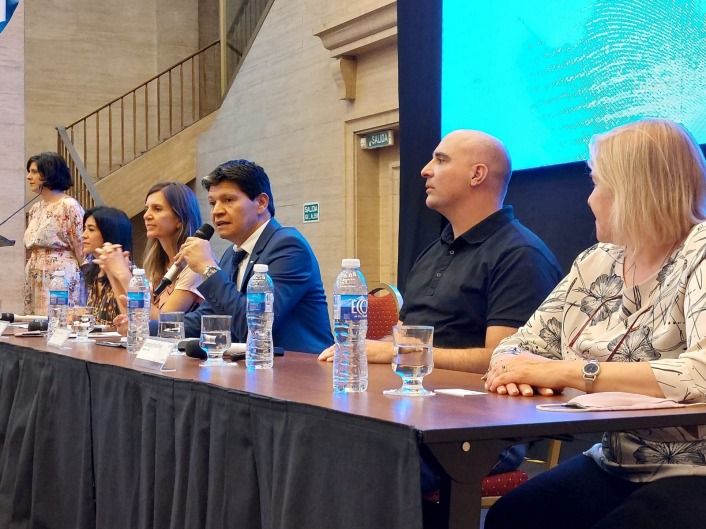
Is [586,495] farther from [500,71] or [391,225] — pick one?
[391,225]

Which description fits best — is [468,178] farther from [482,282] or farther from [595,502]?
[595,502]

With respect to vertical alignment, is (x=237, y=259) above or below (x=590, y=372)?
above

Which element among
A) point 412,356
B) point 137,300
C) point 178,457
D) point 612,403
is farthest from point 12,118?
point 612,403

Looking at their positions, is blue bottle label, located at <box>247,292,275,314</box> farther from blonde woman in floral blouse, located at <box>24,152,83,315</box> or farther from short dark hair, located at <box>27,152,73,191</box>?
short dark hair, located at <box>27,152,73,191</box>

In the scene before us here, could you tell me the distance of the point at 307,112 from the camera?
6.86m

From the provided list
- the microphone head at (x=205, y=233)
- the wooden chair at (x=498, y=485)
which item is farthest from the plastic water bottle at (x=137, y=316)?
the wooden chair at (x=498, y=485)

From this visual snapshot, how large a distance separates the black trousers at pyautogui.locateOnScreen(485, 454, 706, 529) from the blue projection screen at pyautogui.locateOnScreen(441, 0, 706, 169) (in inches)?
87.8

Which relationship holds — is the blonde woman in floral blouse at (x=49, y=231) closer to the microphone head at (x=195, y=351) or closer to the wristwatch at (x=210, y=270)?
A: the wristwatch at (x=210, y=270)

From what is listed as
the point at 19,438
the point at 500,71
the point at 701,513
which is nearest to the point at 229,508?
the point at 701,513

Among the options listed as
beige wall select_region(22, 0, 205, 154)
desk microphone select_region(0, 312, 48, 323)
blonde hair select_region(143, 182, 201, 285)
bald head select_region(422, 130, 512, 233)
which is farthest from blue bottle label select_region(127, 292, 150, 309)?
beige wall select_region(22, 0, 205, 154)

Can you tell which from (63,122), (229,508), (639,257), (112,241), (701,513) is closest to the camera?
(701,513)

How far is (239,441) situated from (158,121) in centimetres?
787

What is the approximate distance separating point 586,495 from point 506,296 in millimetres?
740

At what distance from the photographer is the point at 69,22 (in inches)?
373
